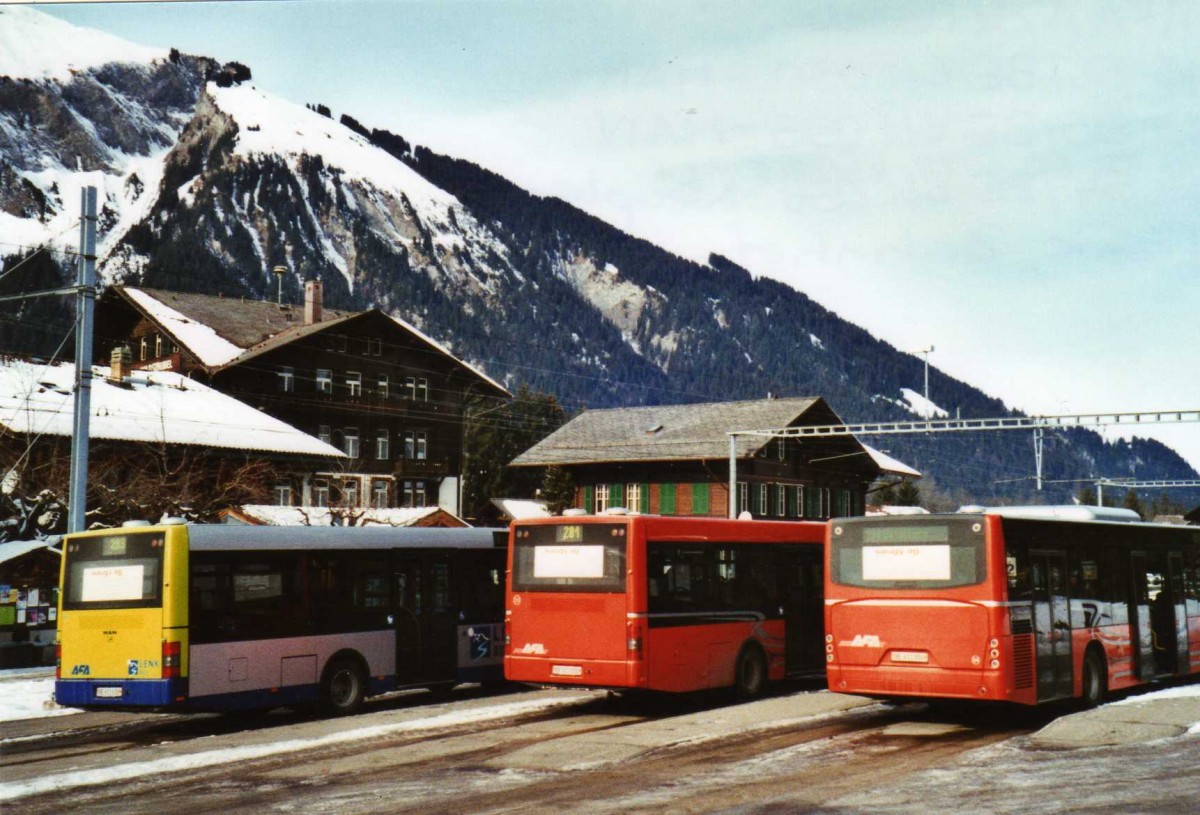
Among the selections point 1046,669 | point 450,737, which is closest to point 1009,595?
point 1046,669

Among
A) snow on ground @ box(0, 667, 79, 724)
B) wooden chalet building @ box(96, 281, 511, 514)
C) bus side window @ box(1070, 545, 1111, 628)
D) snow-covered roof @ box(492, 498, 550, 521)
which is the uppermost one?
wooden chalet building @ box(96, 281, 511, 514)

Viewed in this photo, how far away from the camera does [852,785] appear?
11758mm

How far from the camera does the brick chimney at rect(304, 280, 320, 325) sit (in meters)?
72.7

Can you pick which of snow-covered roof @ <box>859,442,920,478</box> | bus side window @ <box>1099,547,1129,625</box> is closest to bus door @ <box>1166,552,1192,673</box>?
bus side window @ <box>1099,547,1129,625</box>

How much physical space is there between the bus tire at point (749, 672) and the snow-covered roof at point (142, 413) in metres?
22.7

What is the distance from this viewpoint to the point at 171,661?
651 inches

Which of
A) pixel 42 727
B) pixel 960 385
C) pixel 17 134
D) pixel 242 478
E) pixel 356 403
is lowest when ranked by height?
pixel 42 727

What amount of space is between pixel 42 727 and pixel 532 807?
10.5 meters

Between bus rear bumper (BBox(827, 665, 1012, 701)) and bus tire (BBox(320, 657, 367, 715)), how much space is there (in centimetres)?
652

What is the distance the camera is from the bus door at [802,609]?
21.0 metres

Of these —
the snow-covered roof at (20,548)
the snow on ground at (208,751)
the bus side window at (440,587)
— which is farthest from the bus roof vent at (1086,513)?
the snow-covered roof at (20,548)

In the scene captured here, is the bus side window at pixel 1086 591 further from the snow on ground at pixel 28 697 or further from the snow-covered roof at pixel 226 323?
the snow-covered roof at pixel 226 323

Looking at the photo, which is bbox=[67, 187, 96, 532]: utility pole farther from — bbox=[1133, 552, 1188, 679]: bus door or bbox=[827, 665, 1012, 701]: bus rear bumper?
bbox=[1133, 552, 1188, 679]: bus door

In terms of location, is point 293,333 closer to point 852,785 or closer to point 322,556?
point 322,556
